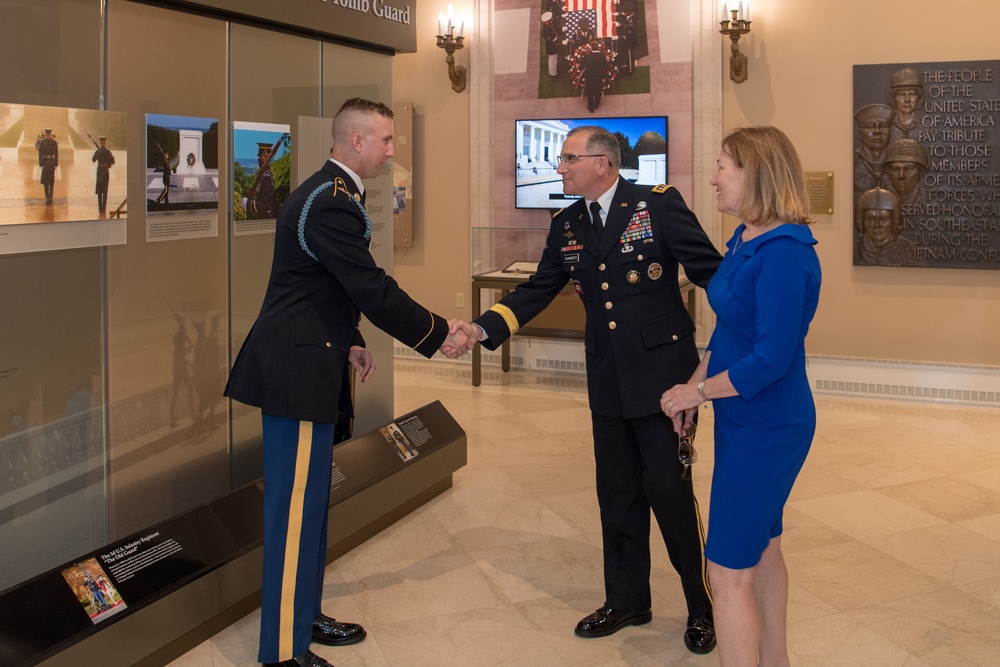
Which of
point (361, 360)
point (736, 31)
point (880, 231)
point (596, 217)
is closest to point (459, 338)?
point (361, 360)

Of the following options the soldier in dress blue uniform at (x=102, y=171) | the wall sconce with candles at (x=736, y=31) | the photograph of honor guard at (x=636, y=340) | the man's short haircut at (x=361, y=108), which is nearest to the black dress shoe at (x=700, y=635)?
the photograph of honor guard at (x=636, y=340)

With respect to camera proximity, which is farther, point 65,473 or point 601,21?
point 601,21

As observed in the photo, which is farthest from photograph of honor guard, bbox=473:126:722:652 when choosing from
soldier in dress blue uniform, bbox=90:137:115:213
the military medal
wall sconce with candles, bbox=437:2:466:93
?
wall sconce with candles, bbox=437:2:466:93

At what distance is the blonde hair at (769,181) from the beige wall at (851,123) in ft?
17.8

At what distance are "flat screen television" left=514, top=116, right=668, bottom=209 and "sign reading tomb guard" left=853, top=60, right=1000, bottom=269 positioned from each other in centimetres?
153

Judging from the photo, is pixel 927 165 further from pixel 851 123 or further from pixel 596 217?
pixel 596 217

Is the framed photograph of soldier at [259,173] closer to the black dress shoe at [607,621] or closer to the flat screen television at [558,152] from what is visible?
the black dress shoe at [607,621]

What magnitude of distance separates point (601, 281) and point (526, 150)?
540 centimetres

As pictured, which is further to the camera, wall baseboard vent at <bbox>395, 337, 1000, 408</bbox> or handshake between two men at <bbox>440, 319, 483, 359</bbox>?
wall baseboard vent at <bbox>395, 337, 1000, 408</bbox>

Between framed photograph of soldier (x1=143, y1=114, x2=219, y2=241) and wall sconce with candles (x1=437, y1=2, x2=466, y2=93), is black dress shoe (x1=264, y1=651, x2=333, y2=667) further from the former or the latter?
wall sconce with candles (x1=437, y1=2, x2=466, y2=93)

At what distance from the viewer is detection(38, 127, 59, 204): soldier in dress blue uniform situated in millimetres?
3276

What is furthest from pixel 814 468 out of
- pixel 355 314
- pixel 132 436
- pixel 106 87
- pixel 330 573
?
pixel 106 87

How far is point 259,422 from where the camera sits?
4.54 metres

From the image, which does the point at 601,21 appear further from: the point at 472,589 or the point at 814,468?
the point at 472,589
